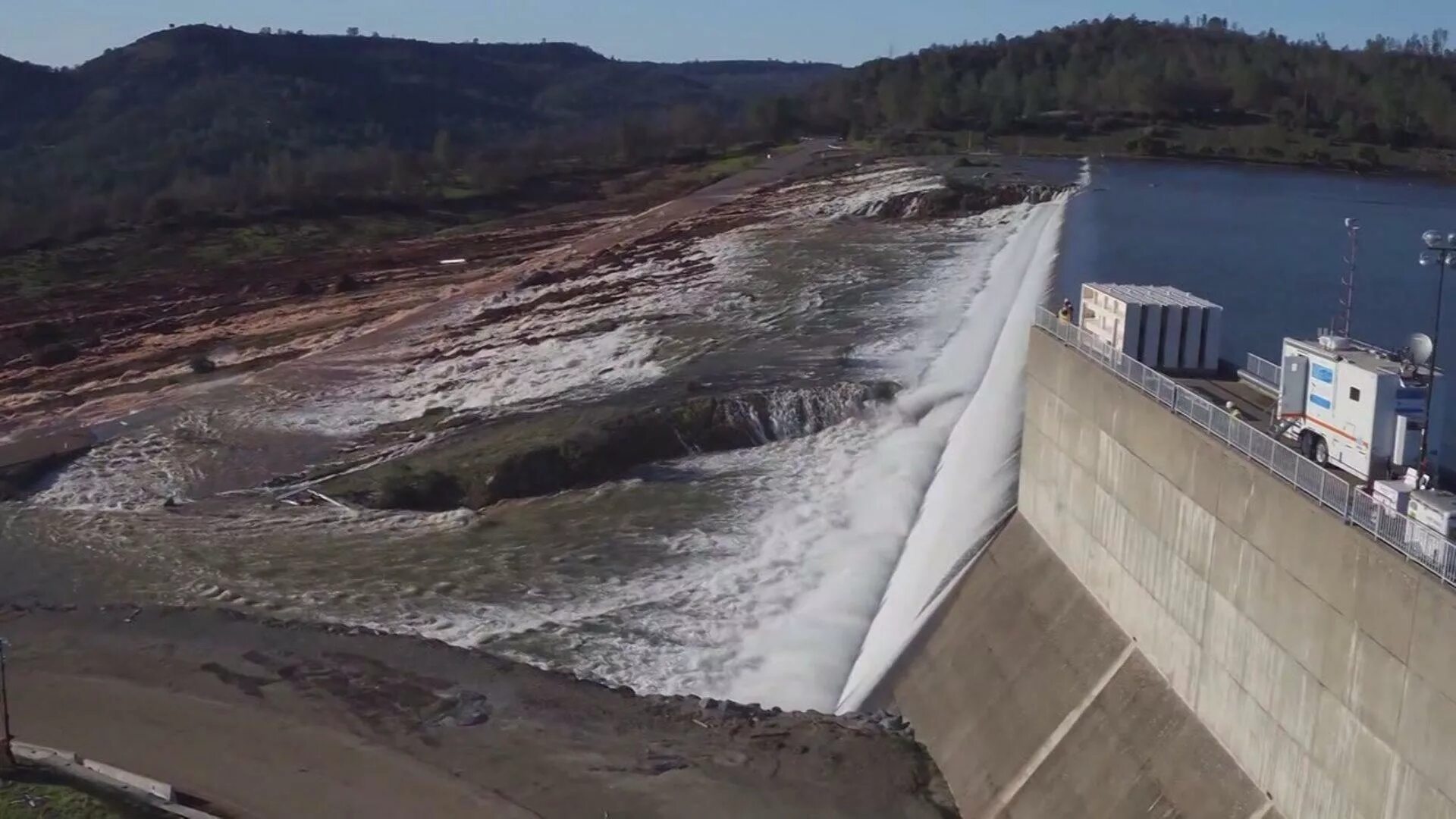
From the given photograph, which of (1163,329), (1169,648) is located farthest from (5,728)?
(1163,329)

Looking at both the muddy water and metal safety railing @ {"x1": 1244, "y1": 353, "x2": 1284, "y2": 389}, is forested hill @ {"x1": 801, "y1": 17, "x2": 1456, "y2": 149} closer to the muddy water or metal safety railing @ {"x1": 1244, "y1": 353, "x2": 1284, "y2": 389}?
the muddy water

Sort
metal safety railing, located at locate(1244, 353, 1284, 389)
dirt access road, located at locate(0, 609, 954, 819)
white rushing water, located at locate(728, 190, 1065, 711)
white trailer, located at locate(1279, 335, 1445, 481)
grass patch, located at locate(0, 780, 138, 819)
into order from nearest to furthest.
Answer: white trailer, located at locate(1279, 335, 1445, 481) → grass patch, located at locate(0, 780, 138, 819) → dirt access road, located at locate(0, 609, 954, 819) → metal safety railing, located at locate(1244, 353, 1284, 389) → white rushing water, located at locate(728, 190, 1065, 711)

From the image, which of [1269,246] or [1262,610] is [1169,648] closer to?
[1262,610]

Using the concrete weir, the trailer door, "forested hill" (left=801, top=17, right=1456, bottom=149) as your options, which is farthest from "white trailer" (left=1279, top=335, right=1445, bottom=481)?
"forested hill" (left=801, top=17, right=1456, bottom=149)

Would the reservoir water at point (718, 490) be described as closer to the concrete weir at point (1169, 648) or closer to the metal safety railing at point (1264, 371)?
the concrete weir at point (1169, 648)

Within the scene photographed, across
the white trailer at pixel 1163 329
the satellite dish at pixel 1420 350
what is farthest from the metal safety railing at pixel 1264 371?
the satellite dish at pixel 1420 350

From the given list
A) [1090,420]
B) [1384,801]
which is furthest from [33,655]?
[1384,801]

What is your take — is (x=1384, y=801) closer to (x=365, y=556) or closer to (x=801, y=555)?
(x=801, y=555)
